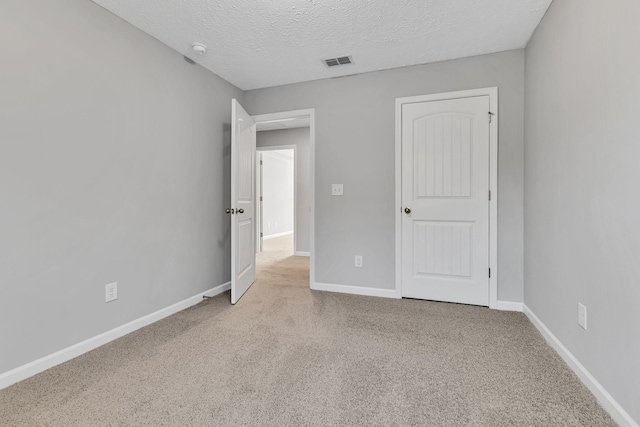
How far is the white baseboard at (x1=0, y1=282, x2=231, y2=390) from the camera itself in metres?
1.60

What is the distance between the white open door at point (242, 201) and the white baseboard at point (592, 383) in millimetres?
2476

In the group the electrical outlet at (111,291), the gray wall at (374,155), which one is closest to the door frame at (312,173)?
the gray wall at (374,155)

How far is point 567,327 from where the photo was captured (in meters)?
1.77

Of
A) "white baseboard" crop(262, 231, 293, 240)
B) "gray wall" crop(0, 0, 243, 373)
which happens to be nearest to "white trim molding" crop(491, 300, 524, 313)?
"gray wall" crop(0, 0, 243, 373)

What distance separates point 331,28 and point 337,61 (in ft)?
1.81

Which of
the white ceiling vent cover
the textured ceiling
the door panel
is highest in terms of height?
the white ceiling vent cover

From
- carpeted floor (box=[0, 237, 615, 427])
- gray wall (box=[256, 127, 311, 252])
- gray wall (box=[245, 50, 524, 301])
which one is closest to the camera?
carpeted floor (box=[0, 237, 615, 427])

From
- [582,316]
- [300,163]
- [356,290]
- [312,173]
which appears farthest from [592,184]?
[300,163]

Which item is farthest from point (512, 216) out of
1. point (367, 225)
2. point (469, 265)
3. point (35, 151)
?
point (35, 151)

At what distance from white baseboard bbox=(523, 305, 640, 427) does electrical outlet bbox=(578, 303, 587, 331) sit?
21cm

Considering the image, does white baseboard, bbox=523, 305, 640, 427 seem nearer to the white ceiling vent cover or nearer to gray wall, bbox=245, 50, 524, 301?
gray wall, bbox=245, 50, 524, 301

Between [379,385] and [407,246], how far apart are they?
1.62 meters

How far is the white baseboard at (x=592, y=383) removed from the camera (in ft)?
4.10

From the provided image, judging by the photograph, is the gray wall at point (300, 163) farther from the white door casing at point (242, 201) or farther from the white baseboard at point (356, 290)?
the white baseboard at point (356, 290)
